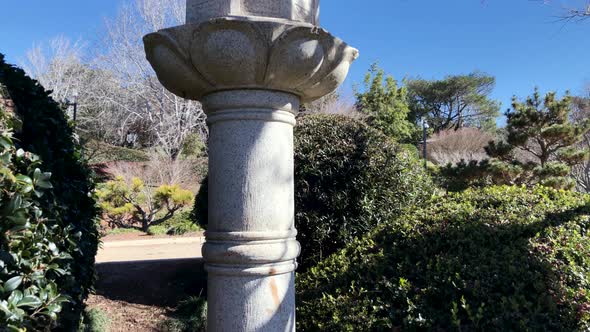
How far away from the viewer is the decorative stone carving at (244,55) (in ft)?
6.41

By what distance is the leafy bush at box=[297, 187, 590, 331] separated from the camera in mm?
2697

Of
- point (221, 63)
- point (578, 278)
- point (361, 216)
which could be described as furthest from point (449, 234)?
point (221, 63)

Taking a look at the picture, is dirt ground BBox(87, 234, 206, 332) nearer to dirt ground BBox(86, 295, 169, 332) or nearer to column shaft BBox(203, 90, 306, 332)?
dirt ground BBox(86, 295, 169, 332)

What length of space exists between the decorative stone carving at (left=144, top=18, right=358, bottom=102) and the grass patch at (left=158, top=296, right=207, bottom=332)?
279 cm

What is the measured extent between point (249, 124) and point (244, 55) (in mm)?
334

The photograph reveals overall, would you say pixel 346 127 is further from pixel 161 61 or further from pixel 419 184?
pixel 161 61

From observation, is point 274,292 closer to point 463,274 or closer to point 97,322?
point 463,274

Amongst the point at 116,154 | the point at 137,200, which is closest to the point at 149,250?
the point at 137,200

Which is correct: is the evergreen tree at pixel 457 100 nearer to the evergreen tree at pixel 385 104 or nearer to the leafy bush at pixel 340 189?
the evergreen tree at pixel 385 104

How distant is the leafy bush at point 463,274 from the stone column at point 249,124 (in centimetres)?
107

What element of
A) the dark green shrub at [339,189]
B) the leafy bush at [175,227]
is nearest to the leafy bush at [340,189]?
the dark green shrub at [339,189]

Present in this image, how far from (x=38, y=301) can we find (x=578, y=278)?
3020 millimetres

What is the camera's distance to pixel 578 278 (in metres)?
2.85

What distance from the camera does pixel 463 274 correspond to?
301 centimetres
